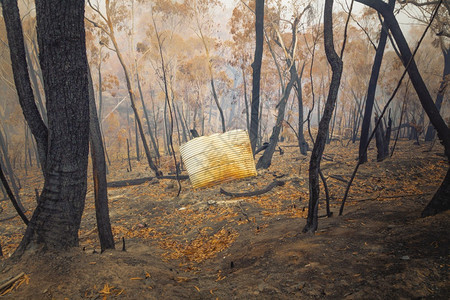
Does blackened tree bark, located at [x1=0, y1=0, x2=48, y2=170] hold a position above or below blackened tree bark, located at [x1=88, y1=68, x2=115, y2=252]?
above

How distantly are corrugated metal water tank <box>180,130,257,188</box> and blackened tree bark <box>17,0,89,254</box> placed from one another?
6.08m

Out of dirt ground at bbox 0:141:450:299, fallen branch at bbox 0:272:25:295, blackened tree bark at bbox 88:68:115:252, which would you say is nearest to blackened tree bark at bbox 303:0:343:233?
dirt ground at bbox 0:141:450:299

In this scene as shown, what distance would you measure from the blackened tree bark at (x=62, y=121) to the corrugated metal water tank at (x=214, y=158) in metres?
6.08

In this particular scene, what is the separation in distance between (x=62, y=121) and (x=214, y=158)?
6469 mm

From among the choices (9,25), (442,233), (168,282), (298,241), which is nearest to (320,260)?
(298,241)

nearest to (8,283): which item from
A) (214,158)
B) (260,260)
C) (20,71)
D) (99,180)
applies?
(99,180)

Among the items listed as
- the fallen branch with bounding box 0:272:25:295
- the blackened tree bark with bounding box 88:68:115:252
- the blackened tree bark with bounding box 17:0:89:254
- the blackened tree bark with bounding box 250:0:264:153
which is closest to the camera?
the fallen branch with bounding box 0:272:25:295

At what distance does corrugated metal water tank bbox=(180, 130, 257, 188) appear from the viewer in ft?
28.9

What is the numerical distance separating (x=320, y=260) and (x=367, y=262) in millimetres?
455

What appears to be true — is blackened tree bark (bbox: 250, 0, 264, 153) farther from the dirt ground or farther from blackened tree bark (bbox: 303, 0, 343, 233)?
blackened tree bark (bbox: 303, 0, 343, 233)

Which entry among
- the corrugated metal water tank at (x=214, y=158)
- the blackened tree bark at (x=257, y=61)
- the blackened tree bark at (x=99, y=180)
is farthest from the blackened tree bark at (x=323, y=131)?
the blackened tree bark at (x=257, y=61)

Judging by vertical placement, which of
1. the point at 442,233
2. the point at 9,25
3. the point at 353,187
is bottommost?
the point at 353,187

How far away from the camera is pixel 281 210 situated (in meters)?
5.97

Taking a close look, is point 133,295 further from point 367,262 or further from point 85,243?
point 85,243
